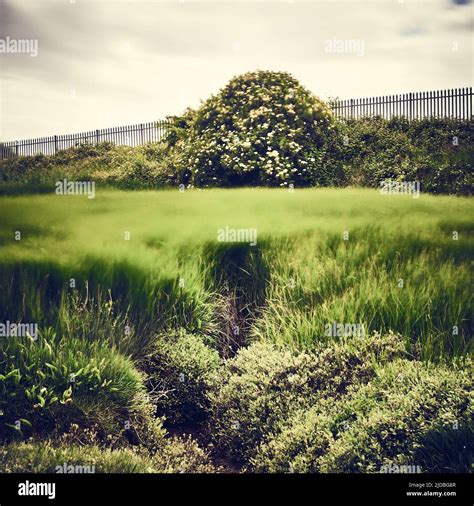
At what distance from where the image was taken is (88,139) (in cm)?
1006

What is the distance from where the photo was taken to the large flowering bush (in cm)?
1077

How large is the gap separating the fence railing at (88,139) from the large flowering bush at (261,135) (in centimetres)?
66

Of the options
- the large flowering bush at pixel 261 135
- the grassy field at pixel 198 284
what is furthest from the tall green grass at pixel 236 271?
the large flowering bush at pixel 261 135

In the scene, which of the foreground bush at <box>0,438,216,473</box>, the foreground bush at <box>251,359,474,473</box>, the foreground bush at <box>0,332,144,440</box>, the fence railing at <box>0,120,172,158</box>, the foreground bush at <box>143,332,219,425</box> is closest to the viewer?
the foreground bush at <box>251,359,474,473</box>

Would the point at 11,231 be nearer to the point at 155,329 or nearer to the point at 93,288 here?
the point at 93,288

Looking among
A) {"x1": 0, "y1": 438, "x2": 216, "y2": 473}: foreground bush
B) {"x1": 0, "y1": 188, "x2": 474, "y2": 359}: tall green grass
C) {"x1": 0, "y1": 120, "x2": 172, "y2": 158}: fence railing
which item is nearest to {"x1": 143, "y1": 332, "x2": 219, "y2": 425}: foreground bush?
{"x1": 0, "y1": 188, "x2": 474, "y2": 359}: tall green grass

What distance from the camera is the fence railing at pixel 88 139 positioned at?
29.2 feet

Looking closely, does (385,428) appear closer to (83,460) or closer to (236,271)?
(83,460)

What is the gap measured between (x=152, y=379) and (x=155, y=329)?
1.65 ft

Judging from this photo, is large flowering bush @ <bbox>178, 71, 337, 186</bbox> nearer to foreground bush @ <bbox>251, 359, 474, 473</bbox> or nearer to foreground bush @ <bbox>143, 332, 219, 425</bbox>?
foreground bush @ <bbox>143, 332, 219, 425</bbox>

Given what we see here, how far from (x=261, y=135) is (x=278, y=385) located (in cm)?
659

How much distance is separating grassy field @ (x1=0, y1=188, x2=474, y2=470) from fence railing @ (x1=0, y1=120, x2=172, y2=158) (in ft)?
5.58

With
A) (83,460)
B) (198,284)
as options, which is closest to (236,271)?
(198,284)

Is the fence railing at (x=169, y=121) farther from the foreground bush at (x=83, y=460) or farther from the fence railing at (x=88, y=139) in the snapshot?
the foreground bush at (x=83, y=460)
